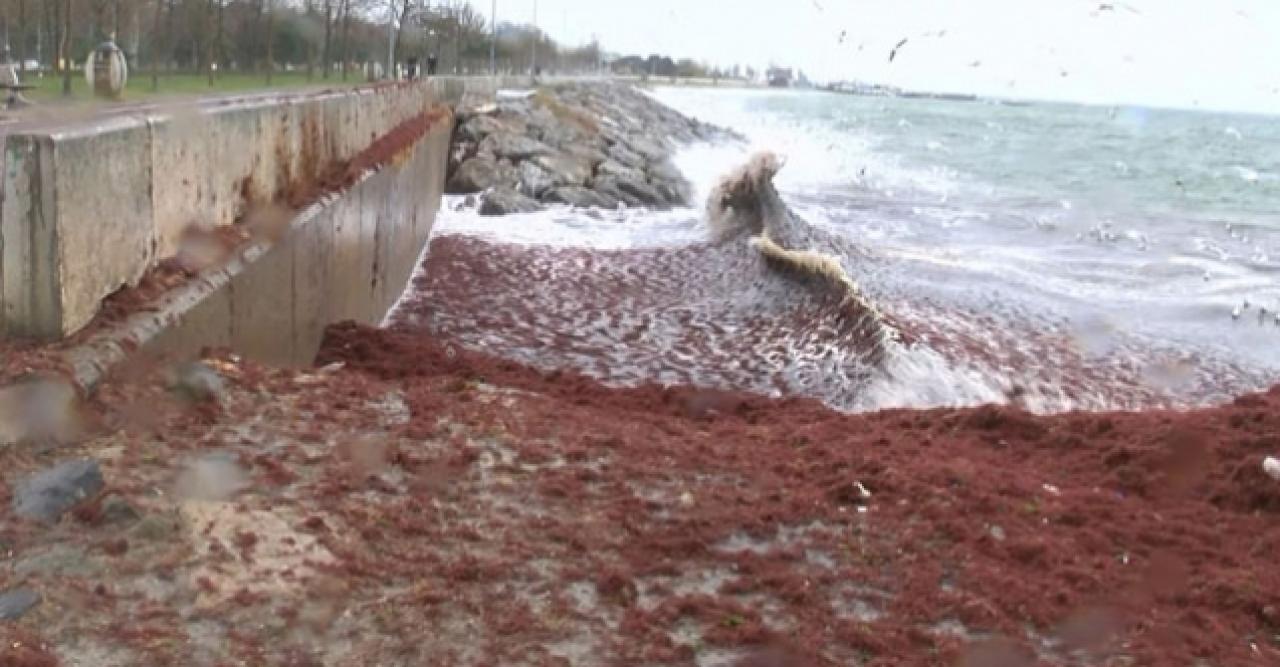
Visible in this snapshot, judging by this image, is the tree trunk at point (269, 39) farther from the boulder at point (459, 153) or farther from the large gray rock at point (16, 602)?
the large gray rock at point (16, 602)

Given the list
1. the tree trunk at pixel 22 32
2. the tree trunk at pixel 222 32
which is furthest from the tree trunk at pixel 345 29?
the tree trunk at pixel 22 32

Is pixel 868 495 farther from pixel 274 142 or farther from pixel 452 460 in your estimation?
pixel 274 142

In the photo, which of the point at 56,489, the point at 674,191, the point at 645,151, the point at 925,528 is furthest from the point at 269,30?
the point at 925,528

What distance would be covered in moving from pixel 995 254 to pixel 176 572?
18.8 m

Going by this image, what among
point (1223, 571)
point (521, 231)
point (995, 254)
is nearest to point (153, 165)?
point (1223, 571)

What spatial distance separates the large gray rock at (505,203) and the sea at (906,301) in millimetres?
394

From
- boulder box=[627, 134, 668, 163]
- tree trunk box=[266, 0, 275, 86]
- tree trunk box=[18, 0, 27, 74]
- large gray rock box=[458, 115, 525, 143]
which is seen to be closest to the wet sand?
large gray rock box=[458, 115, 525, 143]

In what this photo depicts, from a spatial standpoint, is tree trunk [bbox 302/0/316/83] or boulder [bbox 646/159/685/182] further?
tree trunk [bbox 302/0/316/83]

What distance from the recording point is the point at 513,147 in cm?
2884

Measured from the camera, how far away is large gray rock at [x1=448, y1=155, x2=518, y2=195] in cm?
2623

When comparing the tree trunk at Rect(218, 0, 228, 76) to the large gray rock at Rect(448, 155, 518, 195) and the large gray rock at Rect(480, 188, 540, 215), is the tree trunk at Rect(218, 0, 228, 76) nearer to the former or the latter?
the large gray rock at Rect(448, 155, 518, 195)

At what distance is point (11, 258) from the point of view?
4.85 meters

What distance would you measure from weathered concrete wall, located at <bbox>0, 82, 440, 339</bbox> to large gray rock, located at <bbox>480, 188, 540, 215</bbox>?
48.5 ft

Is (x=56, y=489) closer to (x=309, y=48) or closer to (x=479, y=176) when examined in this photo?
(x=479, y=176)
